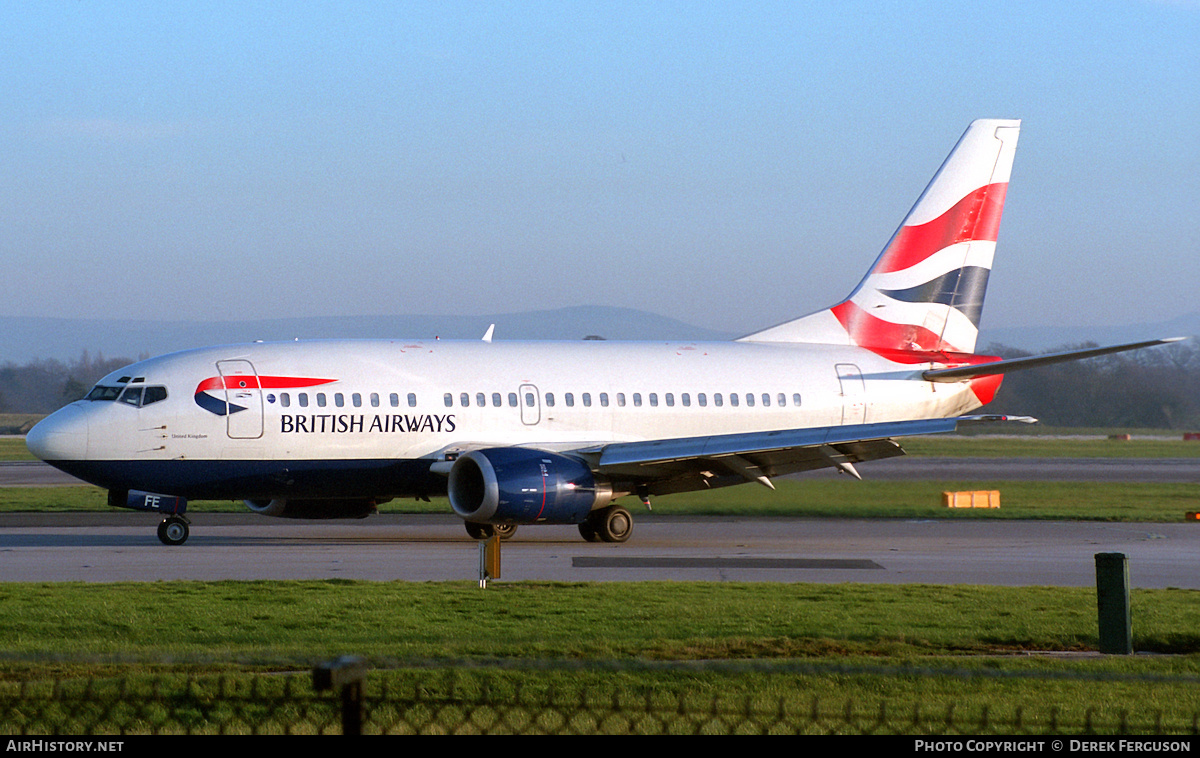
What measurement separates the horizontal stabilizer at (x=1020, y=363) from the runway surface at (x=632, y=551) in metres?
3.23

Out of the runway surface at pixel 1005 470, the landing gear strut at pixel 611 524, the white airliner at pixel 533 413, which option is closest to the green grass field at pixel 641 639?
the white airliner at pixel 533 413

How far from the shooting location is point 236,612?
14305 millimetres

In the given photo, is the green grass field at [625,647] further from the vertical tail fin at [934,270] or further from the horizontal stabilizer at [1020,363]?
the vertical tail fin at [934,270]

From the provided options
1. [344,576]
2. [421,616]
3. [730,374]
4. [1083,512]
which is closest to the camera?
[421,616]

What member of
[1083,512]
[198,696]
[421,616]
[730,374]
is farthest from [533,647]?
[1083,512]

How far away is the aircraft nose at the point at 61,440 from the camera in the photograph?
22375 mm

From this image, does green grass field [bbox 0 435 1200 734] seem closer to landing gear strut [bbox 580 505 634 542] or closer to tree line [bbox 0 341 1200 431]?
landing gear strut [bbox 580 505 634 542]

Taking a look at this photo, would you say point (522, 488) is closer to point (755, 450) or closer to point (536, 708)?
point (755, 450)

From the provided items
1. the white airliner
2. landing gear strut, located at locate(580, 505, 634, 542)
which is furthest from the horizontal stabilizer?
landing gear strut, located at locate(580, 505, 634, 542)

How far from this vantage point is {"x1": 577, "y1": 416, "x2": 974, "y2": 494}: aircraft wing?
2352cm

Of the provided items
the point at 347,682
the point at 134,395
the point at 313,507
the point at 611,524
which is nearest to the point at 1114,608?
the point at 347,682
